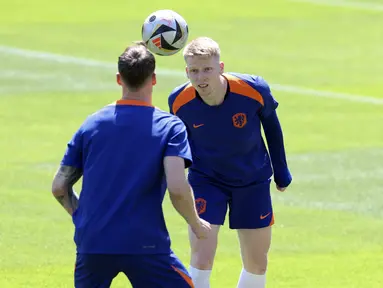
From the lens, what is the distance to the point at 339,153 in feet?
50.6

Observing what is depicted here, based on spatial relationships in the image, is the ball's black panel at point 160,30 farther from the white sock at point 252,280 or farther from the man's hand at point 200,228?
the man's hand at point 200,228

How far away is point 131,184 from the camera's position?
22.0 ft

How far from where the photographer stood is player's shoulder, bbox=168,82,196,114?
28.2ft

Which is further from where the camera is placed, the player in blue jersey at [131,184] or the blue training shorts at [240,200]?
the blue training shorts at [240,200]

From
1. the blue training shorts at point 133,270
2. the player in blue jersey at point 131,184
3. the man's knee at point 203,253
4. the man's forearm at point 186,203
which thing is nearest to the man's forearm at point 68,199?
the player in blue jersey at point 131,184

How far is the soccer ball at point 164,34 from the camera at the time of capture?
33.6 feet

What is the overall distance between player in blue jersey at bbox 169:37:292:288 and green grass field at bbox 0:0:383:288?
156 centimetres

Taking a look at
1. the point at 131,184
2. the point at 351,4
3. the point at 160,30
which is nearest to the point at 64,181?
the point at 131,184

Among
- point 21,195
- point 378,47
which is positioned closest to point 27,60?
point 378,47

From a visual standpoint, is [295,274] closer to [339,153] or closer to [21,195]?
[21,195]

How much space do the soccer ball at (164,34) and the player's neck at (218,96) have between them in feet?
5.11

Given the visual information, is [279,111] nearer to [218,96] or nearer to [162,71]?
[162,71]

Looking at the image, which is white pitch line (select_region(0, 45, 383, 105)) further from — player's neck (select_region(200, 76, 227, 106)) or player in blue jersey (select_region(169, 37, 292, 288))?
player's neck (select_region(200, 76, 227, 106))

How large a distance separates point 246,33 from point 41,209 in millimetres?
13010
